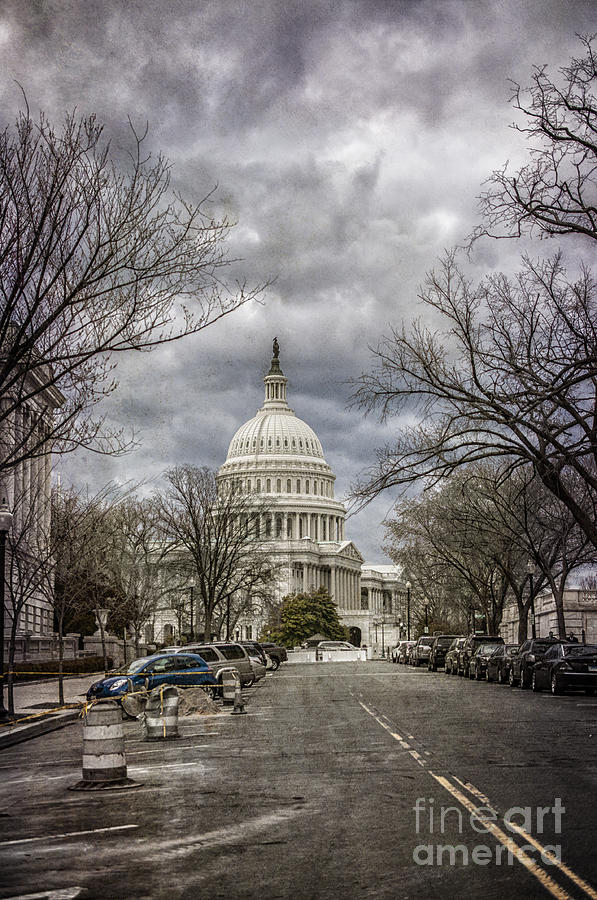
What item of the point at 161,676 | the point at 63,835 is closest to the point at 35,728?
the point at 161,676

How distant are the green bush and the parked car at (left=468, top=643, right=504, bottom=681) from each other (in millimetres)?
16341

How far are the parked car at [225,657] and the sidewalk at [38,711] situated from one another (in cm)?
388

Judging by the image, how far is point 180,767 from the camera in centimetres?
1574

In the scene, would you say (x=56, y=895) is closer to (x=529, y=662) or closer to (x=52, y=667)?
(x=529, y=662)

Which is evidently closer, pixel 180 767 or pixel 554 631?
pixel 180 767

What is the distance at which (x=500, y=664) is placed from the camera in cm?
4191

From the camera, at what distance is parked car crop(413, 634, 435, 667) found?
221ft

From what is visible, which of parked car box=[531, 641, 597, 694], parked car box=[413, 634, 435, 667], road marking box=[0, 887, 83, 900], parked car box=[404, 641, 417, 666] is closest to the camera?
road marking box=[0, 887, 83, 900]

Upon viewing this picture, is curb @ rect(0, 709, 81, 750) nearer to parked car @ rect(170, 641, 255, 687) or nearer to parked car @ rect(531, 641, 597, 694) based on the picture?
parked car @ rect(170, 641, 255, 687)

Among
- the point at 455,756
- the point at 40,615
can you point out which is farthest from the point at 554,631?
the point at 455,756

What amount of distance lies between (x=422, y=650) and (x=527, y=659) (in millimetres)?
31933

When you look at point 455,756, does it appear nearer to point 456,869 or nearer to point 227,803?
point 227,803

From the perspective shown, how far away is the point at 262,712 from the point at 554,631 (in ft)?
152

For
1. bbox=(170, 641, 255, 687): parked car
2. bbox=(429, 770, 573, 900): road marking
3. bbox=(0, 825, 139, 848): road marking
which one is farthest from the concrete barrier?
bbox=(170, 641, 255, 687): parked car
